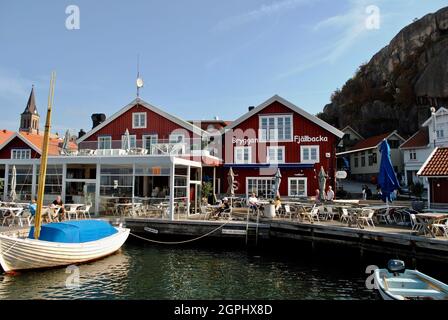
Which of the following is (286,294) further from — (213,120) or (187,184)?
(213,120)

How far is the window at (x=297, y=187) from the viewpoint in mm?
24844

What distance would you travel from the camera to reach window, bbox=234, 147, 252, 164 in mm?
26000

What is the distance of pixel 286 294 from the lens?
9172mm

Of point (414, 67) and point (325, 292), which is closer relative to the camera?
point (325, 292)

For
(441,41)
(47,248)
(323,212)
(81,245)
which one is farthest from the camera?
(441,41)

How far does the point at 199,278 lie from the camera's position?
10.6 m

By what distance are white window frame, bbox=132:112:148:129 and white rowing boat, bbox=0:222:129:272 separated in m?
16.2

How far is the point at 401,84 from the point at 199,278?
52.1m

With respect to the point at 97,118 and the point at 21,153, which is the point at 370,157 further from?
the point at 21,153

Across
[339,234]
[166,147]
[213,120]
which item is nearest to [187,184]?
[166,147]

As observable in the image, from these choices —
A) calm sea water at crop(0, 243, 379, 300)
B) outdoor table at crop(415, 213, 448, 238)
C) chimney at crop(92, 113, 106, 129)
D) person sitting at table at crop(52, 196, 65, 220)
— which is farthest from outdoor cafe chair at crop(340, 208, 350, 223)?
chimney at crop(92, 113, 106, 129)

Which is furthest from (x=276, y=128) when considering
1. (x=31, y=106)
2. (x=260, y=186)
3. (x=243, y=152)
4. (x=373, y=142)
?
Result: (x=31, y=106)

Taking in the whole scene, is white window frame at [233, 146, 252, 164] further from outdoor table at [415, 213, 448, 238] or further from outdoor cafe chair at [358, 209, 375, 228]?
outdoor table at [415, 213, 448, 238]

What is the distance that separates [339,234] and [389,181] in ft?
13.3
